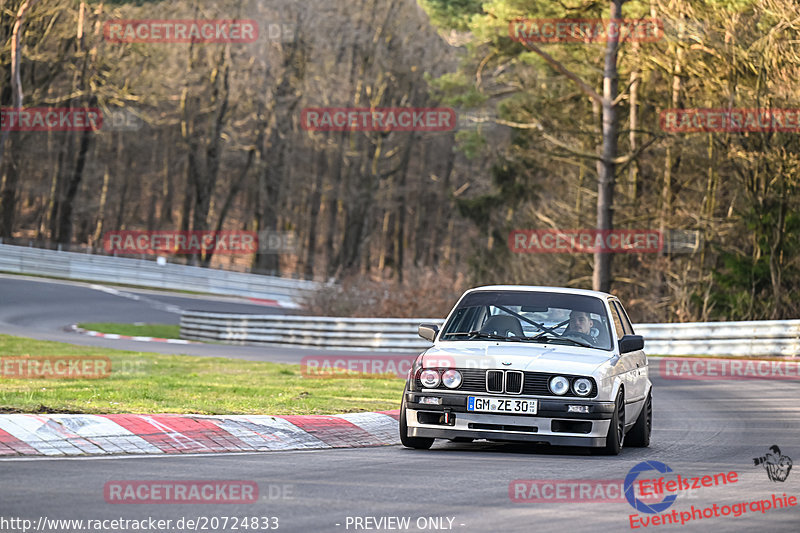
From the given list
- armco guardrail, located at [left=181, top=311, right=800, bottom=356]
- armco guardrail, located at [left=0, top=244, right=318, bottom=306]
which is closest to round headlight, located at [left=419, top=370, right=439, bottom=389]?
armco guardrail, located at [left=181, top=311, right=800, bottom=356]

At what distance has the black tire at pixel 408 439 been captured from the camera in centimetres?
1017

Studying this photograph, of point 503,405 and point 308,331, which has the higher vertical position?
point 503,405

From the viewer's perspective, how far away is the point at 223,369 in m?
20.9

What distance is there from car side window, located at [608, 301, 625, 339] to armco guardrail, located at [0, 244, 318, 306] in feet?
122

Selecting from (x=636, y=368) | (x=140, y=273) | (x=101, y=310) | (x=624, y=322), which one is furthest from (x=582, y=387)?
(x=140, y=273)

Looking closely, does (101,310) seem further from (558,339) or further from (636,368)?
(558,339)

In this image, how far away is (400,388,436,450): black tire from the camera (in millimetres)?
10172

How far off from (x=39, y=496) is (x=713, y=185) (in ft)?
99.6

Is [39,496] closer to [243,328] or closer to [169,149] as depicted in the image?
[243,328]

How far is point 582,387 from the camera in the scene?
32.1 ft

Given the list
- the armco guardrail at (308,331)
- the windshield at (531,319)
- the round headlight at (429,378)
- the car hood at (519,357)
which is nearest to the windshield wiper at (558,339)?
the windshield at (531,319)

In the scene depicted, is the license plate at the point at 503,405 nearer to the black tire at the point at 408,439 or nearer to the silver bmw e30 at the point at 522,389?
the silver bmw e30 at the point at 522,389

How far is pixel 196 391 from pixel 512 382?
6107 mm

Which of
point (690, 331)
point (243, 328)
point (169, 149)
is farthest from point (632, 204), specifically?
point (169, 149)
